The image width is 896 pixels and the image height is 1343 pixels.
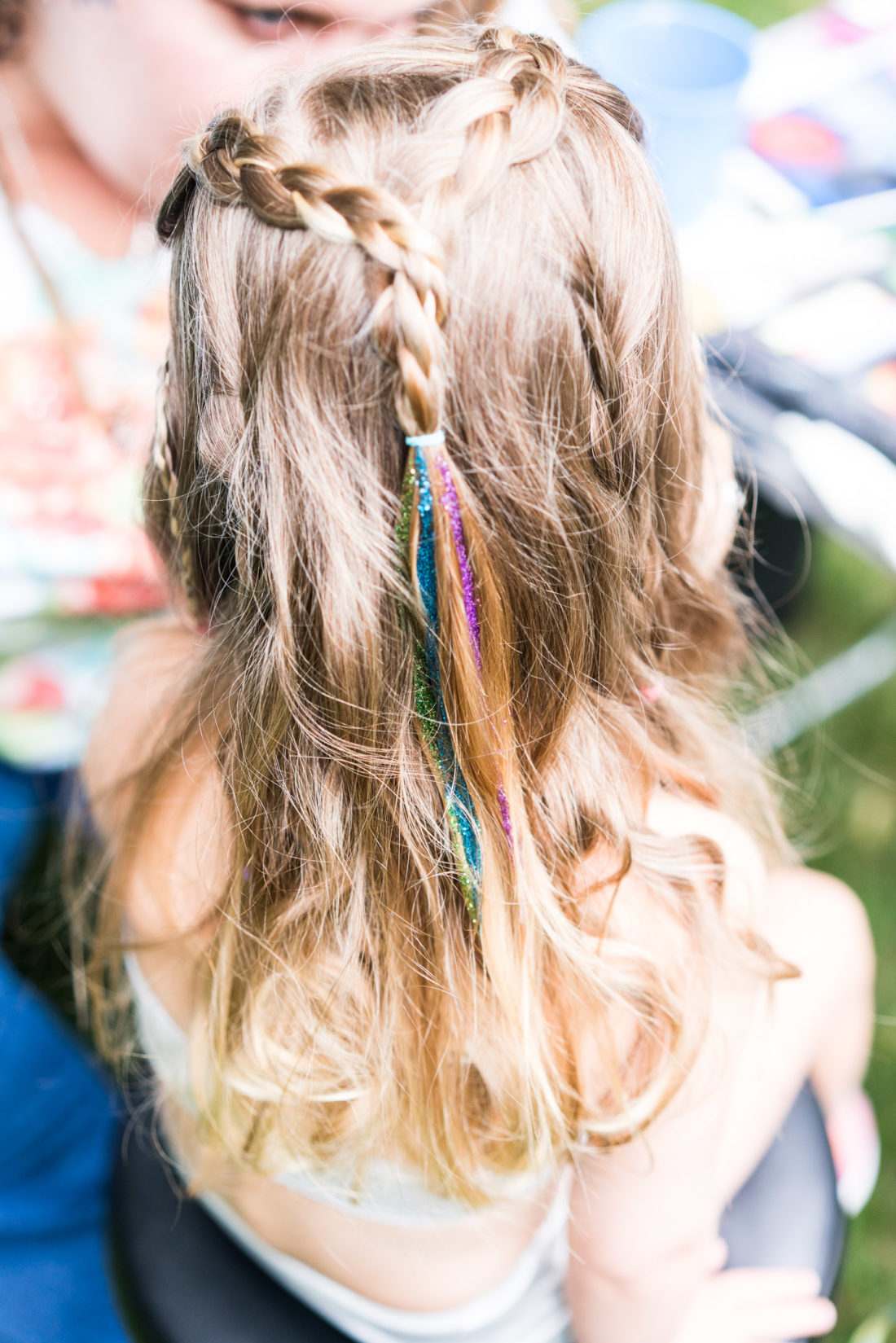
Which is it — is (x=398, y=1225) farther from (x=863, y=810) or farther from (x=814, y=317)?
(x=863, y=810)

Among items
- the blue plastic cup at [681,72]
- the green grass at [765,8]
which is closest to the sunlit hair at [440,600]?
the blue plastic cup at [681,72]

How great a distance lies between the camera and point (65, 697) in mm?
1413

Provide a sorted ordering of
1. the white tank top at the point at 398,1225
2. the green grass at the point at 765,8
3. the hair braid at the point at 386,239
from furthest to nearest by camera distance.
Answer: the green grass at the point at 765,8, the white tank top at the point at 398,1225, the hair braid at the point at 386,239

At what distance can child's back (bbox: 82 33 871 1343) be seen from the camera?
540 mm

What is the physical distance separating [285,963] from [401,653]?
0.25m

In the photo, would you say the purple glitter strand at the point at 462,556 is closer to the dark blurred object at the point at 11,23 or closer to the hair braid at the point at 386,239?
the hair braid at the point at 386,239

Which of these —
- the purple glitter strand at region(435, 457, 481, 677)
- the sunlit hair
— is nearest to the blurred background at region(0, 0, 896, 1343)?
the sunlit hair

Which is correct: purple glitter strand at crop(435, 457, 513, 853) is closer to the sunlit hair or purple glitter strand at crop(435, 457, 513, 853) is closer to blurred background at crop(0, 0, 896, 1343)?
the sunlit hair

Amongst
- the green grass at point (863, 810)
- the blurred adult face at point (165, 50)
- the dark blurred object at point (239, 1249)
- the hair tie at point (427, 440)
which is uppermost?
the blurred adult face at point (165, 50)

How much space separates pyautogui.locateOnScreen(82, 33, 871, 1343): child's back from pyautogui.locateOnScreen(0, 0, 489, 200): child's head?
0.64 m

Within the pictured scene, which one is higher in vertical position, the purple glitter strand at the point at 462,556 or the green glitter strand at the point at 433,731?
the purple glitter strand at the point at 462,556

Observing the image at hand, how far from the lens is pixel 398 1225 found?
2.49ft

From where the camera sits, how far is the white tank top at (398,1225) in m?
0.74

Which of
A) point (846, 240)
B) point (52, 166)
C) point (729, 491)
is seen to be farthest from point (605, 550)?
point (52, 166)
